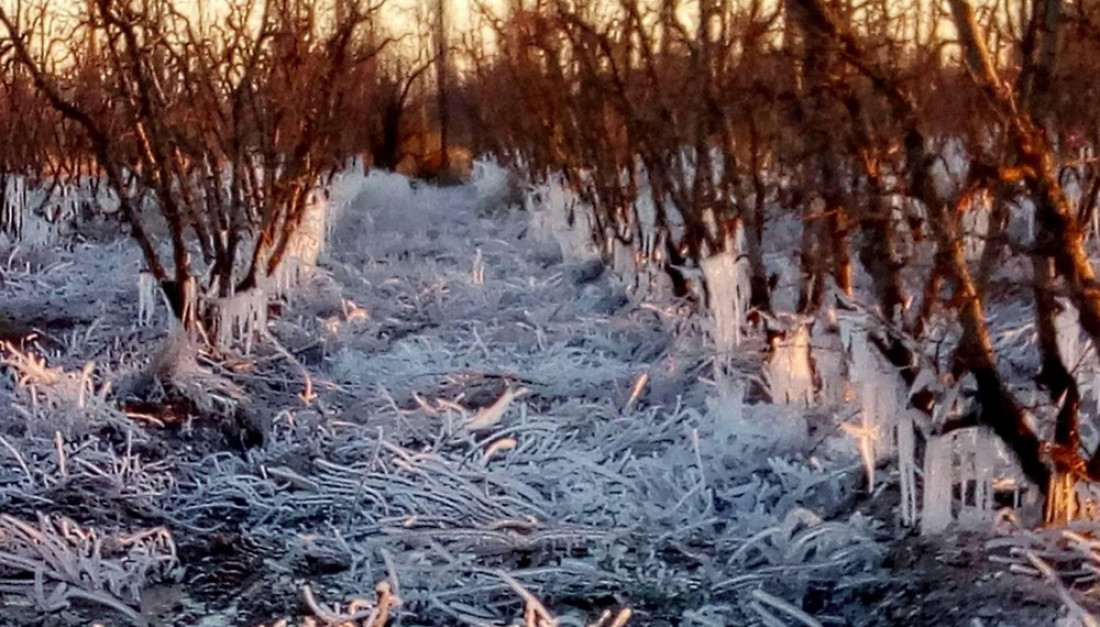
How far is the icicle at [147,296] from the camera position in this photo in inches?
372

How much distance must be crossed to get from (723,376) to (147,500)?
8.05 feet

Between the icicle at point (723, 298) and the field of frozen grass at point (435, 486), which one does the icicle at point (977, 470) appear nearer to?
the field of frozen grass at point (435, 486)

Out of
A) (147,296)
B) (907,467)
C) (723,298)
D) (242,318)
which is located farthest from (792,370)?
(147,296)

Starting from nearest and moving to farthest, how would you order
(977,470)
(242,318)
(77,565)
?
(977,470)
(77,565)
(242,318)

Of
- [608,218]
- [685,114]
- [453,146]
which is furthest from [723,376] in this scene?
[453,146]

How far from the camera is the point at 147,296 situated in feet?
32.2

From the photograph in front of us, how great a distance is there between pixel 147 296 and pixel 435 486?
482 centimetres

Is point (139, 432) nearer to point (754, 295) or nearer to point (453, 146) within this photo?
point (754, 295)

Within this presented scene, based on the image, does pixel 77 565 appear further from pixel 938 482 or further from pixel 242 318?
pixel 242 318

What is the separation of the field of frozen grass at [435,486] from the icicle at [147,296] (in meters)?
0.12

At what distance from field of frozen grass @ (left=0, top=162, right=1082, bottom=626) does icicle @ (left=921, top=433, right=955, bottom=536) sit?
16 cm

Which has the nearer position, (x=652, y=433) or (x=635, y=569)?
(x=635, y=569)

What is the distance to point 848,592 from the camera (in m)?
4.50

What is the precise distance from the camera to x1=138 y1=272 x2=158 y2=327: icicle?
9461 millimetres
